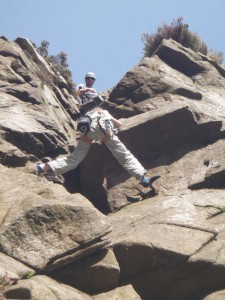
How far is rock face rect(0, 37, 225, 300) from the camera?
8773 millimetres

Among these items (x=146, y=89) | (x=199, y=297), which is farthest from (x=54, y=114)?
(x=199, y=297)

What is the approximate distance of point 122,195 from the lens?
47.5 ft

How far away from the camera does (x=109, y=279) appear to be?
29.9ft

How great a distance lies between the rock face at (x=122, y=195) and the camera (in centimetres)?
877

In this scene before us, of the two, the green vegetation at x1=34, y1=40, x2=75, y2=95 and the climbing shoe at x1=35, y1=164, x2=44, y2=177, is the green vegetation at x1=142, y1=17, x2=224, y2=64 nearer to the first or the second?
the green vegetation at x1=34, y1=40, x2=75, y2=95

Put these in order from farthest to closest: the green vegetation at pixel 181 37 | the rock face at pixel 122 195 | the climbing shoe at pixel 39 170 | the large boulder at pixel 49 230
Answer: the green vegetation at pixel 181 37 → the climbing shoe at pixel 39 170 → the rock face at pixel 122 195 → the large boulder at pixel 49 230

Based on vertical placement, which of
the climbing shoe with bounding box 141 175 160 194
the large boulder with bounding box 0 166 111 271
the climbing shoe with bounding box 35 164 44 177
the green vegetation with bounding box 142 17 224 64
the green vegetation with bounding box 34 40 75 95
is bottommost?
the large boulder with bounding box 0 166 111 271

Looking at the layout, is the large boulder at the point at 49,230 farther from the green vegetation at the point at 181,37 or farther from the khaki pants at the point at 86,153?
the green vegetation at the point at 181,37

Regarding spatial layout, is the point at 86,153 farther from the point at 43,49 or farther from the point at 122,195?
the point at 43,49

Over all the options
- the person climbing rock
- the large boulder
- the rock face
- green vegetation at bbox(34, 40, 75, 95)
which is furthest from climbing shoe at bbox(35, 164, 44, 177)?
green vegetation at bbox(34, 40, 75, 95)

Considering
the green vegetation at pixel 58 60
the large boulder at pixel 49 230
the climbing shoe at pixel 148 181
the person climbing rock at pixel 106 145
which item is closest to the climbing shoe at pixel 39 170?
the person climbing rock at pixel 106 145

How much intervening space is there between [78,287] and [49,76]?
54.8 ft

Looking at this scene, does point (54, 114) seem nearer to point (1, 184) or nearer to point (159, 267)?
point (1, 184)

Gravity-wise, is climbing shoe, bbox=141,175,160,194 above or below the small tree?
below
